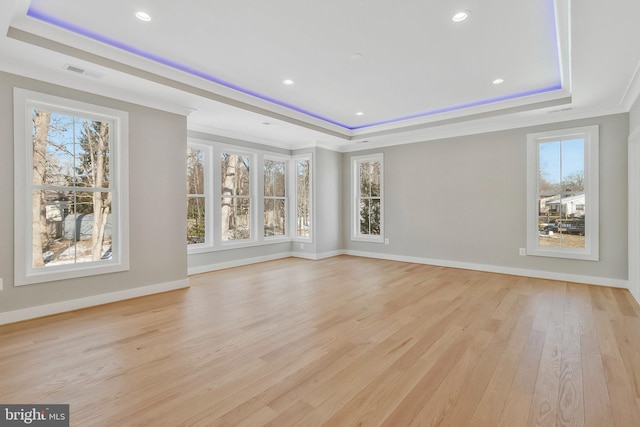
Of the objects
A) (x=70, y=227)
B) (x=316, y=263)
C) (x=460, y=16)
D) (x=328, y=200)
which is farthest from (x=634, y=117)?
(x=70, y=227)

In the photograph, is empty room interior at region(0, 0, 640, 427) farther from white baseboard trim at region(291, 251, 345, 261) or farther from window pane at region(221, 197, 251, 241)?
white baseboard trim at region(291, 251, 345, 261)

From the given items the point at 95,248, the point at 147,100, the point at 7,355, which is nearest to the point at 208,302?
the point at 95,248

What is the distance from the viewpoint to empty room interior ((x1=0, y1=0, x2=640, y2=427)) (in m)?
2.02

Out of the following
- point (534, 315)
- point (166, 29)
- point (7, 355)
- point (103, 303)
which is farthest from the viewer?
point (103, 303)

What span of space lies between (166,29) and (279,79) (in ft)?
4.60

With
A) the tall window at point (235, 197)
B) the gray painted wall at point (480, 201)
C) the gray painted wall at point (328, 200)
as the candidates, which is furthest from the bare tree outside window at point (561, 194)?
the tall window at point (235, 197)

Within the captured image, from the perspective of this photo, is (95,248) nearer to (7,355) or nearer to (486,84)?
(7,355)

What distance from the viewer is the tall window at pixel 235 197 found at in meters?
5.93

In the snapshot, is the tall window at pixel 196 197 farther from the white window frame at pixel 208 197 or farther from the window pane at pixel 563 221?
the window pane at pixel 563 221

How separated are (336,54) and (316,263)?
13.3 feet

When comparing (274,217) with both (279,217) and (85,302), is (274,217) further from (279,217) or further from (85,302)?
(85,302)

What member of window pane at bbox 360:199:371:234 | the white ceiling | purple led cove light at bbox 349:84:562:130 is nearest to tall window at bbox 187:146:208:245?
the white ceiling

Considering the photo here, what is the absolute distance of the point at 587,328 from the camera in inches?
116

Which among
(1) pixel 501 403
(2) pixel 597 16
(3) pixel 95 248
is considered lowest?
(1) pixel 501 403
